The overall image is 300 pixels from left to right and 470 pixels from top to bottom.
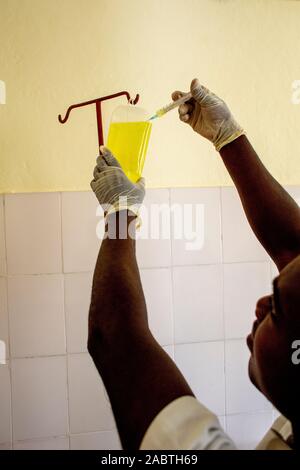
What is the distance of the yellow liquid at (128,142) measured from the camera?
29.9 inches

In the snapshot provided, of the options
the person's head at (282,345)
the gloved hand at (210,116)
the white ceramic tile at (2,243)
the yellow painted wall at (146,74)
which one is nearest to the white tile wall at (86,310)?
the white ceramic tile at (2,243)

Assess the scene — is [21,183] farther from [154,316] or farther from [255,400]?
[255,400]

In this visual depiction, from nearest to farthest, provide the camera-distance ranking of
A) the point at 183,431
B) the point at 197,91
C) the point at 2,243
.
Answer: the point at 183,431
the point at 197,91
the point at 2,243

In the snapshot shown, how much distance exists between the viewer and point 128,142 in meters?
0.76

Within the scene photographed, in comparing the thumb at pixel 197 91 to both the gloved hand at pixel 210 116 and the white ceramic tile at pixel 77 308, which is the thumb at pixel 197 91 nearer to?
the gloved hand at pixel 210 116

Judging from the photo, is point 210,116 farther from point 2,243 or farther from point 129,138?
point 2,243

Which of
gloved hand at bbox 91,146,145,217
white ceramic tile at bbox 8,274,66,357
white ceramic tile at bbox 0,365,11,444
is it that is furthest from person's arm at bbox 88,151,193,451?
white ceramic tile at bbox 0,365,11,444

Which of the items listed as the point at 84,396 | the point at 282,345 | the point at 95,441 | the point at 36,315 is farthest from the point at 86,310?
the point at 282,345

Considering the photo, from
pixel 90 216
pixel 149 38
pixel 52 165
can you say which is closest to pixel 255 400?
pixel 90 216

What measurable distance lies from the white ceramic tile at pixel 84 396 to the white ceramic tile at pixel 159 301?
216 millimetres

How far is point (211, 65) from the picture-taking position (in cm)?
109

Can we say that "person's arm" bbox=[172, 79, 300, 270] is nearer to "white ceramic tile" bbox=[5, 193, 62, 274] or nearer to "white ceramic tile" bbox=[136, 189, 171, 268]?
"white ceramic tile" bbox=[136, 189, 171, 268]

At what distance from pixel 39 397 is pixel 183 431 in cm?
64
